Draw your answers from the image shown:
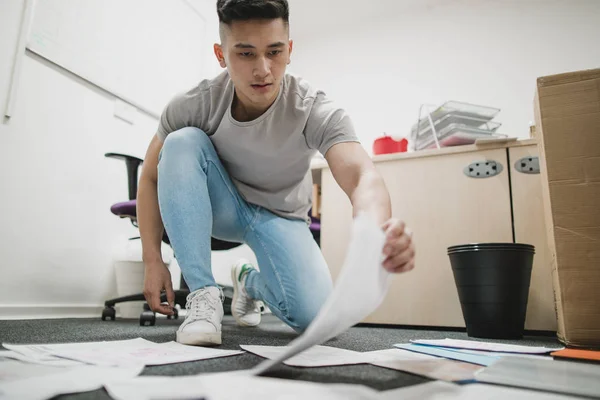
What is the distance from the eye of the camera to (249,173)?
1.02 m

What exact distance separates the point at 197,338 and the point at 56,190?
3.88 ft

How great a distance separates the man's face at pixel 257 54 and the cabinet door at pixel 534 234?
98cm

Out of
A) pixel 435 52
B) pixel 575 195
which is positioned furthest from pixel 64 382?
pixel 435 52

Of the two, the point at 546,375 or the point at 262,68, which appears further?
the point at 262,68

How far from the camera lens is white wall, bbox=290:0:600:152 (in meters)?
2.40

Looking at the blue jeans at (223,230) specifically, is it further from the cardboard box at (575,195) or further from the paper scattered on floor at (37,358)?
the cardboard box at (575,195)

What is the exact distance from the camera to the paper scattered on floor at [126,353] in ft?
1.78

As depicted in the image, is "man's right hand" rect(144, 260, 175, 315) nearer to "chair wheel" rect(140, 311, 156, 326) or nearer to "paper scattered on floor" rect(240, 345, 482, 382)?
"paper scattered on floor" rect(240, 345, 482, 382)

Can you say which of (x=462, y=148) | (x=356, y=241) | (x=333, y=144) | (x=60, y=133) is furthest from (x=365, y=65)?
(x=356, y=241)

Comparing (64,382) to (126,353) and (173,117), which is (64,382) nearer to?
(126,353)

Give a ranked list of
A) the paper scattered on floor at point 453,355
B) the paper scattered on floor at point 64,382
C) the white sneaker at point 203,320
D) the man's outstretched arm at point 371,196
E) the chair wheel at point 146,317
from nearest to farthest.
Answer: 1. the paper scattered on floor at point 64,382
2. the man's outstretched arm at point 371,196
3. the paper scattered on floor at point 453,355
4. the white sneaker at point 203,320
5. the chair wheel at point 146,317

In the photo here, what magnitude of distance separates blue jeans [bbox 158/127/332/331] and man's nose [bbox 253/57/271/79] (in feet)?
0.75

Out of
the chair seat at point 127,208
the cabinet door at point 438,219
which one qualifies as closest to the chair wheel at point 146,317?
the chair seat at point 127,208

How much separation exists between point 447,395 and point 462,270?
84 centimetres
